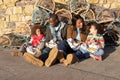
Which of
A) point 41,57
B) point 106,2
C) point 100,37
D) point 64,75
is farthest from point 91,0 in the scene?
point 64,75

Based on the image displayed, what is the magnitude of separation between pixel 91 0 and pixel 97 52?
1990 millimetres

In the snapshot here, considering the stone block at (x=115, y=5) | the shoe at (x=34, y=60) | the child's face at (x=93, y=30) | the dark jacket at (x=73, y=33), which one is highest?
the stone block at (x=115, y=5)

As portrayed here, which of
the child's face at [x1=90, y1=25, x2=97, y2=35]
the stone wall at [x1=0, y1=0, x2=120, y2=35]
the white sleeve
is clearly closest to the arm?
the white sleeve

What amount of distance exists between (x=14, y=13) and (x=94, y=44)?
3083 mm

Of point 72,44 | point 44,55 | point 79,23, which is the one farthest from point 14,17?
point 44,55

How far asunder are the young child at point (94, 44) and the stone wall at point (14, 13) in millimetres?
2270

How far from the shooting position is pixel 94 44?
7.10 metres

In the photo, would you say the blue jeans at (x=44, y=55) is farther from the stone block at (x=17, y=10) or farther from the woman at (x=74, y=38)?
the stone block at (x=17, y=10)

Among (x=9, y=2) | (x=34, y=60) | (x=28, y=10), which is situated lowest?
(x=34, y=60)

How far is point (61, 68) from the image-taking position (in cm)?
653

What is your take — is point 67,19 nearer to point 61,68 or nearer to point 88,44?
point 88,44

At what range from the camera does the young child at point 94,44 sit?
6.99m

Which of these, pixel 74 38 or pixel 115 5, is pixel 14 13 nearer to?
pixel 74 38

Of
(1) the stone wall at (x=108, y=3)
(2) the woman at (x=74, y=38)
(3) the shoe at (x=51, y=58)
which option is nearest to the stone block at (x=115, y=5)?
(1) the stone wall at (x=108, y=3)
